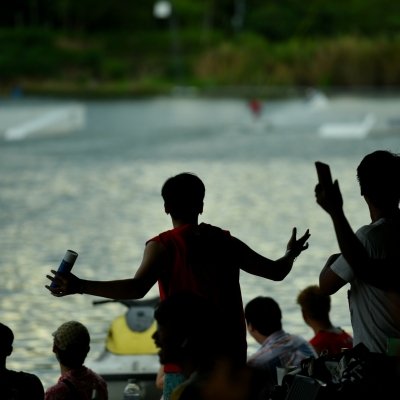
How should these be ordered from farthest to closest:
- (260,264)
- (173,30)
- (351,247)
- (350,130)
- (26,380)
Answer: (173,30) < (350,130) < (26,380) < (260,264) < (351,247)

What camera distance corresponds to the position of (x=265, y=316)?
165 inches

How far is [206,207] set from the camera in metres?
14.0

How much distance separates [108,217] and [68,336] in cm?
959

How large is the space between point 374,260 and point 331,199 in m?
0.24

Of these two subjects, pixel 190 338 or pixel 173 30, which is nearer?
pixel 190 338

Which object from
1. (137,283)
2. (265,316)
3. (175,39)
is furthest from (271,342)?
(175,39)

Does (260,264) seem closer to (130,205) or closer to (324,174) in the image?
(324,174)

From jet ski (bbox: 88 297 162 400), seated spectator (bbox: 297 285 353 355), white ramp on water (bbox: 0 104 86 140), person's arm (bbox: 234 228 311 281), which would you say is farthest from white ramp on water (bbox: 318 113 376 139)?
person's arm (bbox: 234 228 311 281)

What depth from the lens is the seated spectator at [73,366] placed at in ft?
A: 12.1

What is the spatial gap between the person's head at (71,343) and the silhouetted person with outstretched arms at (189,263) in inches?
22.4

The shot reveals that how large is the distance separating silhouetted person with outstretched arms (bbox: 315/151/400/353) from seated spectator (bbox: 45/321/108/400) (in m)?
1.04

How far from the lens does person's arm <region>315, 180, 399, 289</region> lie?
2928 mm

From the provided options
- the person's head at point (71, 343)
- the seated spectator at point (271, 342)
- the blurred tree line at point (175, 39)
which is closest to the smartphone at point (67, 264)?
the person's head at point (71, 343)

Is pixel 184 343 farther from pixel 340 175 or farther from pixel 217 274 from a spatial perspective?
pixel 340 175
